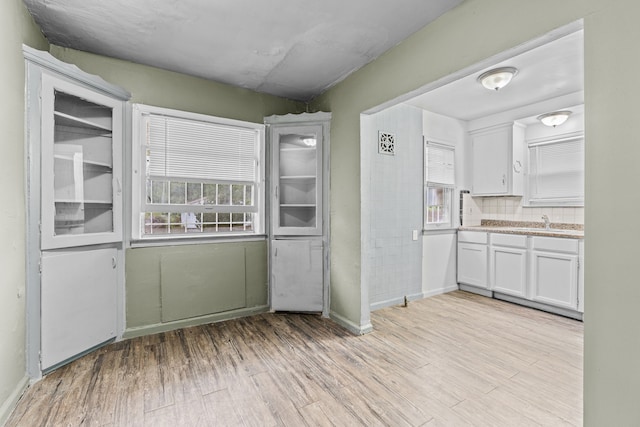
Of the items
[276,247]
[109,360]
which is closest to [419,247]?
[276,247]

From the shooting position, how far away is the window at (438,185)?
13.6ft

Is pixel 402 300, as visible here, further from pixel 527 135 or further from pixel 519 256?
pixel 527 135

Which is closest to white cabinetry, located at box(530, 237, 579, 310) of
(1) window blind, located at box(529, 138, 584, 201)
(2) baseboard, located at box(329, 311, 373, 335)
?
(1) window blind, located at box(529, 138, 584, 201)

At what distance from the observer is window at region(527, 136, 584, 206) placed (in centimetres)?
380

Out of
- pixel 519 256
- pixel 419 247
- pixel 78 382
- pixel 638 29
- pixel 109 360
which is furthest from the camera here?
pixel 419 247

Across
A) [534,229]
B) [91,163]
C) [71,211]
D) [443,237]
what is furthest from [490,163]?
[71,211]

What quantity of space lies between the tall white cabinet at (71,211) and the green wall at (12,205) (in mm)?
73

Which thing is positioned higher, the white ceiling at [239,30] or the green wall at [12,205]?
the white ceiling at [239,30]

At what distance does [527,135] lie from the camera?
4.22m

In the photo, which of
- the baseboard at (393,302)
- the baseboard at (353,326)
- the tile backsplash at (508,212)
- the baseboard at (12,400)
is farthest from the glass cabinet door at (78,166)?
the tile backsplash at (508,212)

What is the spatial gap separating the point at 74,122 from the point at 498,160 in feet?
16.2

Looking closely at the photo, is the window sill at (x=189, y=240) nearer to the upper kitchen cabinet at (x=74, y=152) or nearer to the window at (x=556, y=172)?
the upper kitchen cabinet at (x=74, y=152)

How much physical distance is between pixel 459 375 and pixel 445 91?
2.93 metres

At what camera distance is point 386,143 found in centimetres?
366
